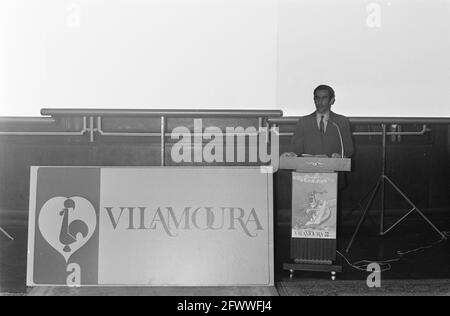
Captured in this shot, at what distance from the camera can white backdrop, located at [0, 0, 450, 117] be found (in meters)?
3.77

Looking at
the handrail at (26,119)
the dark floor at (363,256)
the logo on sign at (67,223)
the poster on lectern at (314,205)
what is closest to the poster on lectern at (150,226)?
the logo on sign at (67,223)

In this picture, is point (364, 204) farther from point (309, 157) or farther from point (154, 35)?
point (154, 35)

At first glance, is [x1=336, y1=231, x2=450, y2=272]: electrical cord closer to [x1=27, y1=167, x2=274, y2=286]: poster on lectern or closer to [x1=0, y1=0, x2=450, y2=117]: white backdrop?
[x1=27, y1=167, x2=274, y2=286]: poster on lectern

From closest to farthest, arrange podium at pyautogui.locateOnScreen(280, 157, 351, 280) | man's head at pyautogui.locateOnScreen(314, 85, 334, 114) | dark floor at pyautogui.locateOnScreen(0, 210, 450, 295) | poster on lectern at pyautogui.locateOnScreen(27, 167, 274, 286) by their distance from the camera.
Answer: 1. poster on lectern at pyautogui.locateOnScreen(27, 167, 274, 286)
2. dark floor at pyautogui.locateOnScreen(0, 210, 450, 295)
3. podium at pyautogui.locateOnScreen(280, 157, 351, 280)
4. man's head at pyautogui.locateOnScreen(314, 85, 334, 114)

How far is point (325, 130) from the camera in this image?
146 inches

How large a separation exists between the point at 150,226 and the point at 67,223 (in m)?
0.45

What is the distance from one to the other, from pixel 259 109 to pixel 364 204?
6.86 ft

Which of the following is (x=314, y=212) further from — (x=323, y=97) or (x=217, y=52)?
(x=217, y=52)

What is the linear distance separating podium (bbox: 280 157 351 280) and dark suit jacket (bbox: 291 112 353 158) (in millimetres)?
382

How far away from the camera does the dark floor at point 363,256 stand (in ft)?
10.6

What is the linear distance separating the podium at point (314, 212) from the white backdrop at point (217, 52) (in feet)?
2.62

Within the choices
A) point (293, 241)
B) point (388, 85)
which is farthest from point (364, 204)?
point (293, 241)

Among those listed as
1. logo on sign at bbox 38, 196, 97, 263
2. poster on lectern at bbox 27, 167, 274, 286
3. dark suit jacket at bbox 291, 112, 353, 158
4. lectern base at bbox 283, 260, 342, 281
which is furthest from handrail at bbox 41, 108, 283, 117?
lectern base at bbox 283, 260, 342, 281

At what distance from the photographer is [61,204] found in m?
3.04
